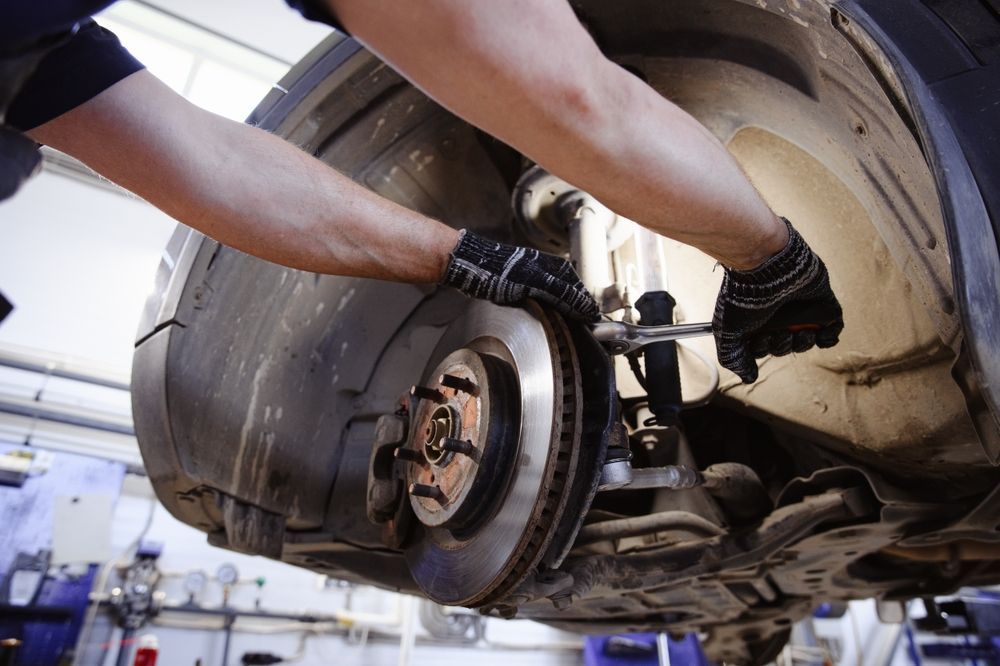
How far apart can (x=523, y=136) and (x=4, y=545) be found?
2.55 meters

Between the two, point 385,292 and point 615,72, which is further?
point 385,292

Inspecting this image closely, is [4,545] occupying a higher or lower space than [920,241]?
higher

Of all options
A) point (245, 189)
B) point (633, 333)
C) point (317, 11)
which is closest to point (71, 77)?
point (245, 189)

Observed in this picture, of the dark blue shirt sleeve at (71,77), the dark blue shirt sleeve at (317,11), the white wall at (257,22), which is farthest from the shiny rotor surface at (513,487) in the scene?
the white wall at (257,22)

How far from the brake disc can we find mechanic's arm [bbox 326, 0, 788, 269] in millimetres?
203

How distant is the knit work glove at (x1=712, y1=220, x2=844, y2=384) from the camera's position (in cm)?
61

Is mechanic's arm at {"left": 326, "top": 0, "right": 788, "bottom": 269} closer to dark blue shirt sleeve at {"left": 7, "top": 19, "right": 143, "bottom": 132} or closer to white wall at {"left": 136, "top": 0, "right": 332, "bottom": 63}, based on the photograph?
dark blue shirt sleeve at {"left": 7, "top": 19, "right": 143, "bottom": 132}

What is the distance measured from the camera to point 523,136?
1.52ft

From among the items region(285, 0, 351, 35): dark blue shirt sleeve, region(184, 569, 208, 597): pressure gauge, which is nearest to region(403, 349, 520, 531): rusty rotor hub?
region(285, 0, 351, 35): dark blue shirt sleeve

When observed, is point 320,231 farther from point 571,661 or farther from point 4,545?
point 571,661

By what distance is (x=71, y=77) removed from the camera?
61cm

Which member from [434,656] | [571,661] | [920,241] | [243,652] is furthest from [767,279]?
[571,661]

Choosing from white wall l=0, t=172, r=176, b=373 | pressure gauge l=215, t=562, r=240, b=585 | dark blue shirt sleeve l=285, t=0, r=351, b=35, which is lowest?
dark blue shirt sleeve l=285, t=0, r=351, b=35

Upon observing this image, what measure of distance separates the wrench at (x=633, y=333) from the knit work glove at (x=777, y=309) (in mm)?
40
